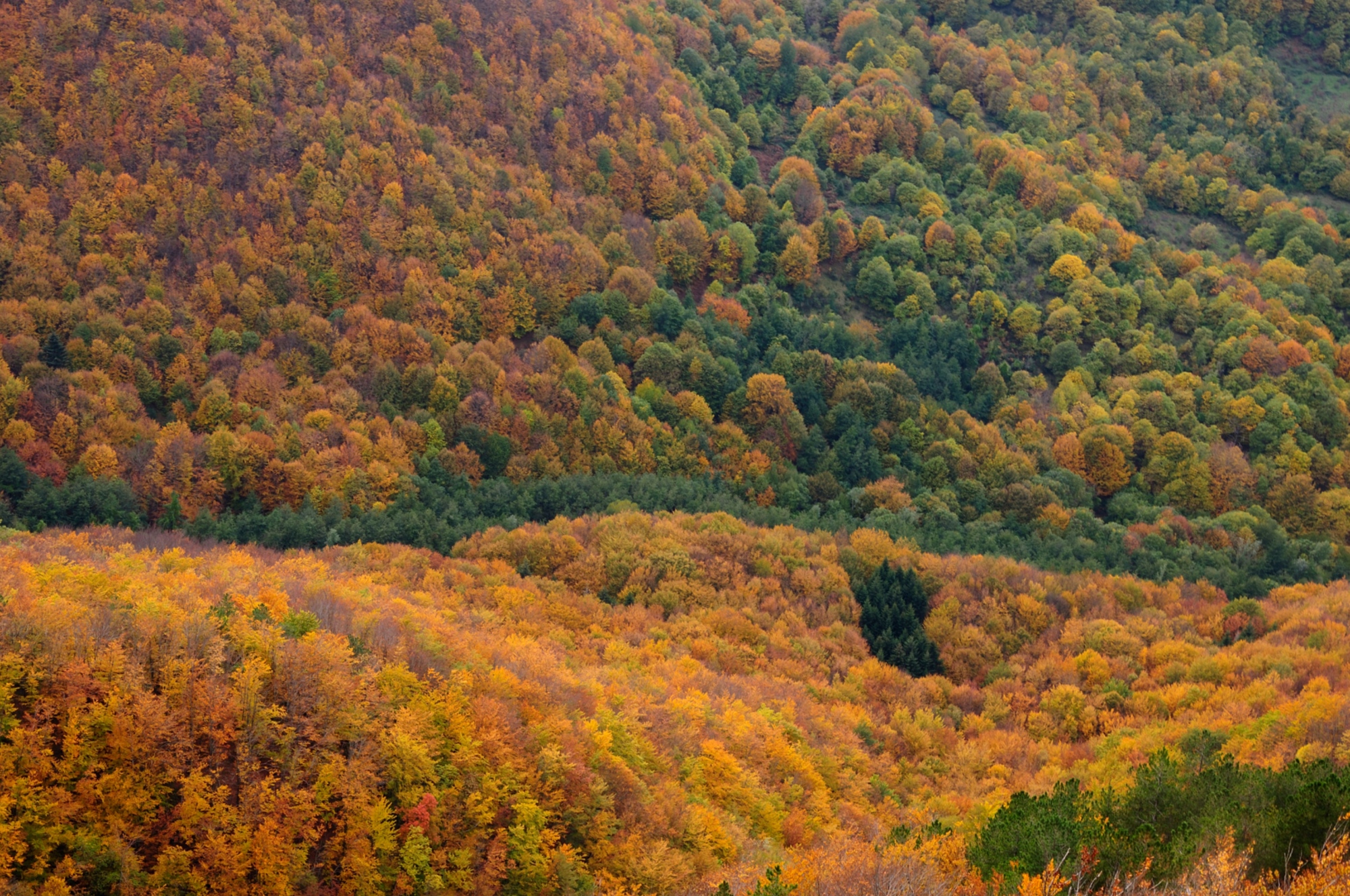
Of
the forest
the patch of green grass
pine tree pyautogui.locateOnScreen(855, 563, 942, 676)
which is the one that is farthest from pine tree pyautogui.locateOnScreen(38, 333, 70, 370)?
the patch of green grass

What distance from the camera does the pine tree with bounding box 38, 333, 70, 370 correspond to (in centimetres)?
10738

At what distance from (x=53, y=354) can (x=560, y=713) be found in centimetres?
8095

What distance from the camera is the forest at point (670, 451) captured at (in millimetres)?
42438

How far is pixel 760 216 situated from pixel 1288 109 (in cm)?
10360

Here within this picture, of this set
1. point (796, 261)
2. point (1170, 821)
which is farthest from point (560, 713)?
point (796, 261)

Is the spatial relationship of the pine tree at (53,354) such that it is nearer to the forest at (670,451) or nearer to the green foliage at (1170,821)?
the forest at (670,451)

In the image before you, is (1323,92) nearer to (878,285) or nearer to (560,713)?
(878,285)

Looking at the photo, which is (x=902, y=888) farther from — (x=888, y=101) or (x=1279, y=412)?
(x=888, y=101)

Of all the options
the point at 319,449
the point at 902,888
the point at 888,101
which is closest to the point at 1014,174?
the point at 888,101

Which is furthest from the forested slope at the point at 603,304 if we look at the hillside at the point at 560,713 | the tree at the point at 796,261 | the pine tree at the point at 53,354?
the hillside at the point at 560,713

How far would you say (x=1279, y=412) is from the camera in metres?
133

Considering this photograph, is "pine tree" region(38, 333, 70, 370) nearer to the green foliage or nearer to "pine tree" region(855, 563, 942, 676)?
"pine tree" region(855, 563, 942, 676)

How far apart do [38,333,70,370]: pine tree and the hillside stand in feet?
93.4

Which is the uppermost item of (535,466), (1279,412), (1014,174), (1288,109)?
(1288,109)
